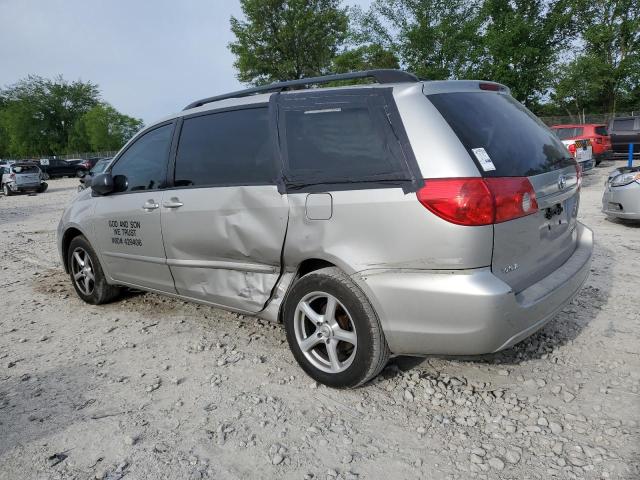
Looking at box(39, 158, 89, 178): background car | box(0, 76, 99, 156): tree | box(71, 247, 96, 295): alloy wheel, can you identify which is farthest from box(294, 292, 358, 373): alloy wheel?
box(0, 76, 99, 156): tree

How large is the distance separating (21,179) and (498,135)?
25.1 m

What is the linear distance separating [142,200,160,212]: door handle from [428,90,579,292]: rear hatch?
2.22 meters

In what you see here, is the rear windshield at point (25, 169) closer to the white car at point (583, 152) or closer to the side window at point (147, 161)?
the side window at point (147, 161)

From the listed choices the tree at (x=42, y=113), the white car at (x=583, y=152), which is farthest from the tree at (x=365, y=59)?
the tree at (x=42, y=113)

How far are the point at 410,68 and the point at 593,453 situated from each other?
27.3 m

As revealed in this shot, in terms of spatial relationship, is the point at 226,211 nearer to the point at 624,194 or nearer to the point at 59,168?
the point at 624,194

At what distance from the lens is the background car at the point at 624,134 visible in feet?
61.0

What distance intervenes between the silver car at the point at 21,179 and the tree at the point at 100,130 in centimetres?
4203

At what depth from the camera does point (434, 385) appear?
2.80 metres

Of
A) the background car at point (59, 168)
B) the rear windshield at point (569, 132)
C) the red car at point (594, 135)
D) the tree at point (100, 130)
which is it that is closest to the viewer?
the red car at point (594, 135)

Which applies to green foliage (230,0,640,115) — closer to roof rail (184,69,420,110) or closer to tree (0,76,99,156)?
roof rail (184,69,420,110)

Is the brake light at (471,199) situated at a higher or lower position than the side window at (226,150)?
lower

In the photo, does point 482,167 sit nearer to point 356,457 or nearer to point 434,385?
point 434,385

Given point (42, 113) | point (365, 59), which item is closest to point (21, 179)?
point (365, 59)
